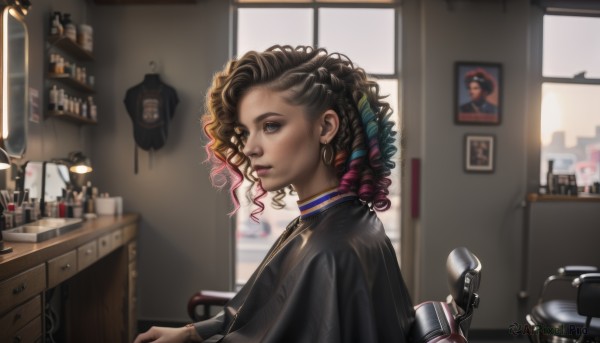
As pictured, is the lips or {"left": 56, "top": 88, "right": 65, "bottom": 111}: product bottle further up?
{"left": 56, "top": 88, "right": 65, "bottom": 111}: product bottle

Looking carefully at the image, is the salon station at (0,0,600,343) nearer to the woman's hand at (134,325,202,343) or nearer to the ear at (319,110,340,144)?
the woman's hand at (134,325,202,343)

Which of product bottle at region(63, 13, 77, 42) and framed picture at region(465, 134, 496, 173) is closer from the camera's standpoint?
product bottle at region(63, 13, 77, 42)

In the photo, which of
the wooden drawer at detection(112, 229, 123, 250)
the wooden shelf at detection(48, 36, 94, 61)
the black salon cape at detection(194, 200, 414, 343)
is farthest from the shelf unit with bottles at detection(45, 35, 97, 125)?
the black salon cape at detection(194, 200, 414, 343)

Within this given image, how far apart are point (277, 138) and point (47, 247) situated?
155 centimetres

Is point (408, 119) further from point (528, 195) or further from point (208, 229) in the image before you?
point (208, 229)

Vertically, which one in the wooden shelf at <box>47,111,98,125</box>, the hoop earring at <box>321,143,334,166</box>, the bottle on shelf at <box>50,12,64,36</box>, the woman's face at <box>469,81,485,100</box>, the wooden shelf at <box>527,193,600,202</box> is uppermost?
the bottle on shelf at <box>50,12,64,36</box>

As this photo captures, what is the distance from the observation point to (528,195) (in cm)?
375

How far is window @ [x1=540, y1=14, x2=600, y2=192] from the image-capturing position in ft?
12.9

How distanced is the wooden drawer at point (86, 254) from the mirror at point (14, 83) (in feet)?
2.24

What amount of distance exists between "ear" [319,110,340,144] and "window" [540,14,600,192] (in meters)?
3.66

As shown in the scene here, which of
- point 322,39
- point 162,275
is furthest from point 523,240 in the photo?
point 162,275

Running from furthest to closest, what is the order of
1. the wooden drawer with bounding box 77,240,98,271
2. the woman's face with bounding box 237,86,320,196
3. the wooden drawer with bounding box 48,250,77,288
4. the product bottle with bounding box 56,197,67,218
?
the product bottle with bounding box 56,197,67,218
the wooden drawer with bounding box 77,240,98,271
the wooden drawer with bounding box 48,250,77,288
the woman's face with bounding box 237,86,320,196

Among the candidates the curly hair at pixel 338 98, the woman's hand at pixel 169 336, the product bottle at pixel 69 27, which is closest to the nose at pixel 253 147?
the curly hair at pixel 338 98

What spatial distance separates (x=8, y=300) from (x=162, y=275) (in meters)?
2.25
